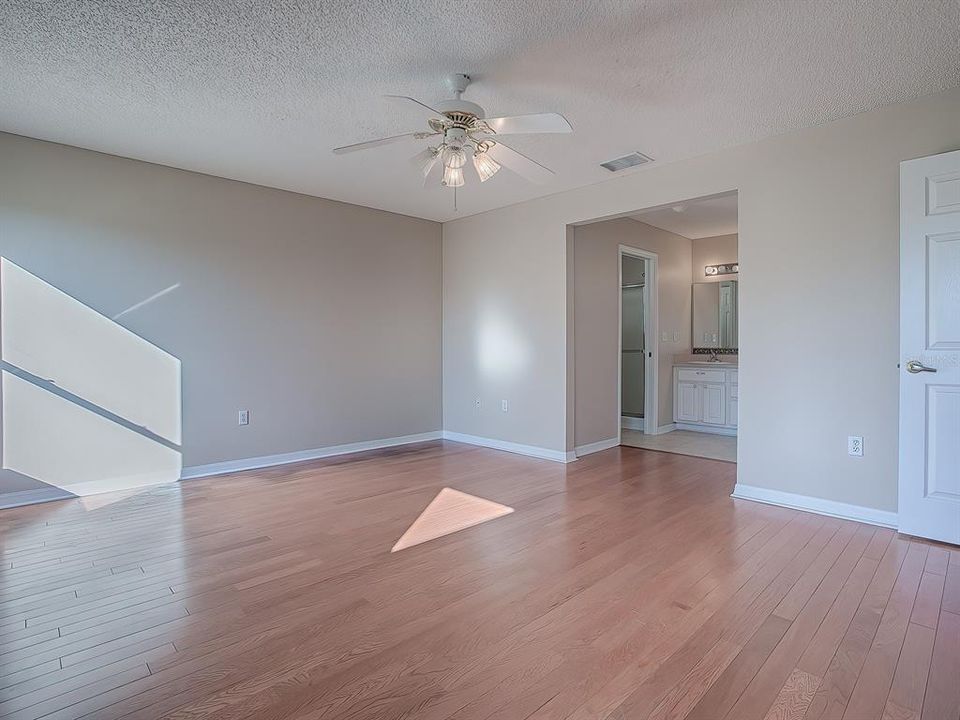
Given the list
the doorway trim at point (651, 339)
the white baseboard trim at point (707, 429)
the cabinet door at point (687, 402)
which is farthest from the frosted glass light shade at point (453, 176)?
the white baseboard trim at point (707, 429)

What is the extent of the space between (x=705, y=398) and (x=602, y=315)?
1924mm

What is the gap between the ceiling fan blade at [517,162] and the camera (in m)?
2.76

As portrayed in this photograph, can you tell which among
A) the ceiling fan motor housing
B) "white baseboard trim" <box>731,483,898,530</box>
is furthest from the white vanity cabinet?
the ceiling fan motor housing

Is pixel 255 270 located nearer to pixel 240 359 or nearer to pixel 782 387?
pixel 240 359

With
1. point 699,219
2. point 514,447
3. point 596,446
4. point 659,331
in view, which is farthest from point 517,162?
point 659,331

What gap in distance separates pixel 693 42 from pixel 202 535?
3.61 m

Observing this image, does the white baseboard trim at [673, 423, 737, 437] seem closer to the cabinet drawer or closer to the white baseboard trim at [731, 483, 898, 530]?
the cabinet drawer

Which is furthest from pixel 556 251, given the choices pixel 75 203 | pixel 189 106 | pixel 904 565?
pixel 75 203

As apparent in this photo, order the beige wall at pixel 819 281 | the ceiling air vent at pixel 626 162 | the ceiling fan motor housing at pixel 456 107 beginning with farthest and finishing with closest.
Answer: the ceiling air vent at pixel 626 162 < the beige wall at pixel 819 281 < the ceiling fan motor housing at pixel 456 107

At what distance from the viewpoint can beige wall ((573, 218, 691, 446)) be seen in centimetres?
509

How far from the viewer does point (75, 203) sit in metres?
3.71

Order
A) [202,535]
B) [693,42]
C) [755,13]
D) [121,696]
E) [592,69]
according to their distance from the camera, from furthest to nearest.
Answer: [202,535] < [592,69] < [693,42] < [755,13] < [121,696]

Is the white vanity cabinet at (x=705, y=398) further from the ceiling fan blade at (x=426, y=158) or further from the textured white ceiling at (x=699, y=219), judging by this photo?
the ceiling fan blade at (x=426, y=158)

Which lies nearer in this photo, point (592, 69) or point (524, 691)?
point (524, 691)
